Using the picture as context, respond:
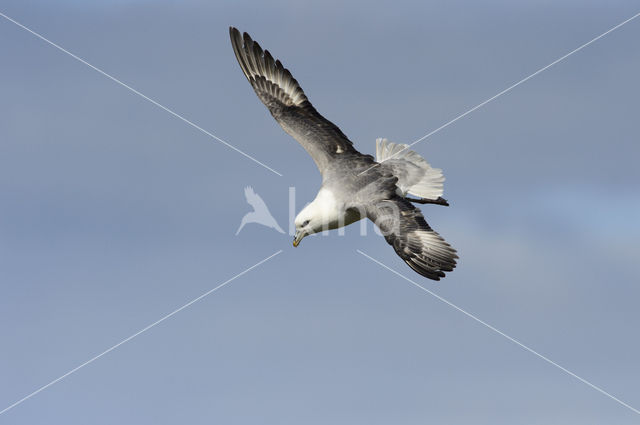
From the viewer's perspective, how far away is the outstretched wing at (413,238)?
11000 mm

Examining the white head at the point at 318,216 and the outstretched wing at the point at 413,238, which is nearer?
the outstretched wing at the point at 413,238

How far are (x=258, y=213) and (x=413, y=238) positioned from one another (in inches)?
111

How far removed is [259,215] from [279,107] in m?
1.81

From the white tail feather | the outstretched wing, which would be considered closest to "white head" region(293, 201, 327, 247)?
the outstretched wing

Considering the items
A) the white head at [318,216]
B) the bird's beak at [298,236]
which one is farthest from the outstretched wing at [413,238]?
the bird's beak at [298,236]

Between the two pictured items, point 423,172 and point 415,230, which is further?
point 423,172

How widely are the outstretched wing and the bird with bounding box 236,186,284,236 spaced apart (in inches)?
74.4

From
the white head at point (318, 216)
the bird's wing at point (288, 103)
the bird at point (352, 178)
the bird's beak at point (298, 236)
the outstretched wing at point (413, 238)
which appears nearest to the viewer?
the outstretched wing at point (413, 238)

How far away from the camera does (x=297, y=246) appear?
12328 millimetres

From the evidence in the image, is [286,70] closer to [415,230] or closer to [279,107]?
[279,107]

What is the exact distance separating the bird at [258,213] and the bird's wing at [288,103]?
102 cm

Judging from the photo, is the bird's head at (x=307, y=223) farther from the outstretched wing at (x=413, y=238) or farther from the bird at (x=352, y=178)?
the outstretched wing at (x=413, y=238)

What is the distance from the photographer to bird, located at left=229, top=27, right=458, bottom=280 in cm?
1129

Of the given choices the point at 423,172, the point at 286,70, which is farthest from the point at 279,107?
the point at 423,172
